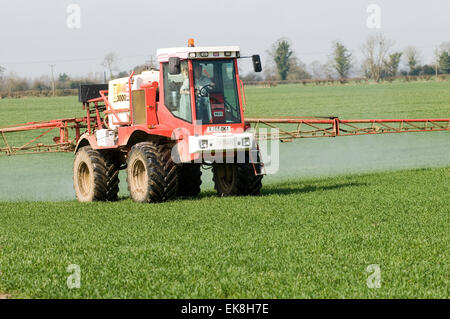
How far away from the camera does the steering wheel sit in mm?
15711

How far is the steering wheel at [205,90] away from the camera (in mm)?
15711

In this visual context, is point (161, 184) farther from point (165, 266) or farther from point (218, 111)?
point (165, 266)

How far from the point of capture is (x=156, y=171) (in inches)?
626

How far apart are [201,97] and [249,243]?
563 centimetres

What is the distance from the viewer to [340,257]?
9523 millimetres

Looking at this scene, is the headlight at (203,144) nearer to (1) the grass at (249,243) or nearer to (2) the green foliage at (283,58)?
(1) the grass at (249,243)

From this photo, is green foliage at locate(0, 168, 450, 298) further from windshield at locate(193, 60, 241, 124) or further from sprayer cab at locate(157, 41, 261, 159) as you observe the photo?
windshield at locate(193, 60, 241, 124)

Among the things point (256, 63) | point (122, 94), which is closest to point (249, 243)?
point (256, 63)

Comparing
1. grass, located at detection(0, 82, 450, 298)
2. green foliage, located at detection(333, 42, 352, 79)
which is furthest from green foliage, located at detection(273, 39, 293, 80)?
grass, located at detection(0, 82, 450, 298)

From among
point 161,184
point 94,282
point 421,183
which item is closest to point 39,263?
point 94,282

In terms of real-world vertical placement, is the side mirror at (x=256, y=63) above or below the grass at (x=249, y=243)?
above

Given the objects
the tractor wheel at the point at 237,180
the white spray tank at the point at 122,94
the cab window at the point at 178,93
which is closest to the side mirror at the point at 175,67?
the cab window at the point at 178,93

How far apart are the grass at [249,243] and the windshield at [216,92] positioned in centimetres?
173
